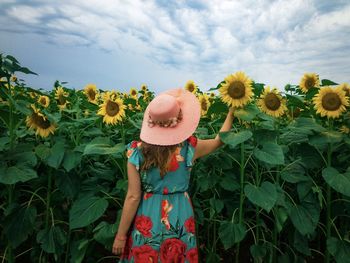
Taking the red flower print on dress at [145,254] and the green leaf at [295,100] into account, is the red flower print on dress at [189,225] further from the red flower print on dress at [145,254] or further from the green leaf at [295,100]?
the green leaf at [295,100]

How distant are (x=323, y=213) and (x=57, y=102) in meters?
3.51

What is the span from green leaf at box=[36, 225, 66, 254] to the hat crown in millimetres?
1541

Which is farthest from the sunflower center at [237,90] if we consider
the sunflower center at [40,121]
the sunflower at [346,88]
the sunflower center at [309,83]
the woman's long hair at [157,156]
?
the sunflower center at [309,83]

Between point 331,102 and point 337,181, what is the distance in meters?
0.69

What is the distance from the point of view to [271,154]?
2803mm

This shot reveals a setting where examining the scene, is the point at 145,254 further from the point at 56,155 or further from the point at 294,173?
the point at 294,173

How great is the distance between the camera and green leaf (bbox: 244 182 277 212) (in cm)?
280

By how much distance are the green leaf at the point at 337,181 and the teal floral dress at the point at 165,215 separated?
112 cm

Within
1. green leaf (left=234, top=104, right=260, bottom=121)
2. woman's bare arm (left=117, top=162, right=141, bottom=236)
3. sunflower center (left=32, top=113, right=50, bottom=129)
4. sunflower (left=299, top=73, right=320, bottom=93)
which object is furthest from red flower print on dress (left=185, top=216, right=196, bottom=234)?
sunflower (left=299, top=73, right=320, bottom=93)

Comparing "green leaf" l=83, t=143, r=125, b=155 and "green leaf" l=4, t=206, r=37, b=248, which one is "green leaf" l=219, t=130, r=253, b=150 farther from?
"green leaf" l=4, t=206, r=37, b=248

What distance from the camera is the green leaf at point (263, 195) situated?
2.80m

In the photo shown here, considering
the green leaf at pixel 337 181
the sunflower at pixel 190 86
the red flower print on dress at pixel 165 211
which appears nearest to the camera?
the red flower print on dress at pixel 165 211

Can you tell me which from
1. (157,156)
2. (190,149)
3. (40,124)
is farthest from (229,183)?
(40,124)

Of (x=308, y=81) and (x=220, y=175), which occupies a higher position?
(x=308, y=81)
